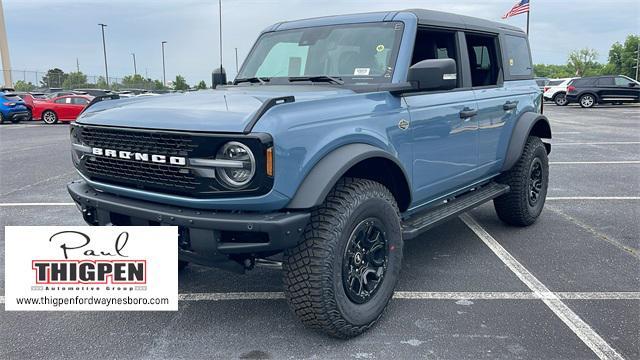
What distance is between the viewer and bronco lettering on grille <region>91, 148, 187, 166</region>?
2.78m

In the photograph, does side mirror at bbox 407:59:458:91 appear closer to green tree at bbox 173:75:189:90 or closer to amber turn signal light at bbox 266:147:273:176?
amber turn signal light at bbox 266:147:273:176

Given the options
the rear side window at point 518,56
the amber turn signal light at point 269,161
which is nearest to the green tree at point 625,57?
the rear side window at point 518,56

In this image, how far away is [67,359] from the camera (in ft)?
9.64

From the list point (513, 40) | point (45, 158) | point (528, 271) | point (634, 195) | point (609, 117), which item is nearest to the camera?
point (528, 271)

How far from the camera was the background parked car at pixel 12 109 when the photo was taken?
22141 mm

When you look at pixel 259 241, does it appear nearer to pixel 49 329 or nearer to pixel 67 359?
pixel 67 359

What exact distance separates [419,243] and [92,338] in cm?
296

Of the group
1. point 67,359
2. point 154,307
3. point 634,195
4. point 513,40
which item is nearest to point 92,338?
point 67,359

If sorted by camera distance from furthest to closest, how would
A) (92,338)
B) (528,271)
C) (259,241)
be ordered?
1. (528,271)
2. (92,338)
3. (259,241)

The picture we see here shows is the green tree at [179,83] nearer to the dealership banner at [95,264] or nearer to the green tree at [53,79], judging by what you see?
the green tree at [53,79]

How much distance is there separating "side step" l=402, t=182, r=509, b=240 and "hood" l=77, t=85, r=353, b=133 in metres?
1.05

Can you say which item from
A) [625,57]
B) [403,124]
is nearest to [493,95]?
[403,124]

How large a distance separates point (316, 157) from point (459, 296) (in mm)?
1647

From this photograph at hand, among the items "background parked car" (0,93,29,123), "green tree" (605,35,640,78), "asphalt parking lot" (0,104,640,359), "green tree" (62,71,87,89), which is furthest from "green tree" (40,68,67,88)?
"green tree" (605,35,640,78)
